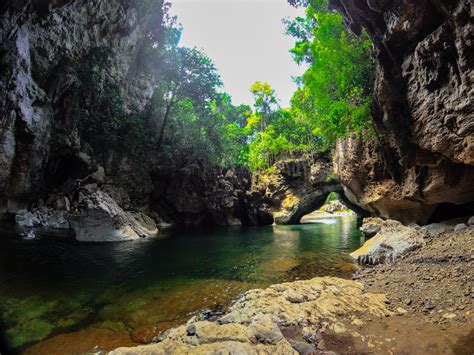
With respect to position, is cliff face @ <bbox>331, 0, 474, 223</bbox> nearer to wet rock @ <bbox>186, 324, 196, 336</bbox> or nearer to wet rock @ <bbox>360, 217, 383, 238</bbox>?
wet rock @ <bbox>360, 217, 383, 238</bbox>

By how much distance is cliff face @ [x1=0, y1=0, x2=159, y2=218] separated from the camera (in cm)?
1362

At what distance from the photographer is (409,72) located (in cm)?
902

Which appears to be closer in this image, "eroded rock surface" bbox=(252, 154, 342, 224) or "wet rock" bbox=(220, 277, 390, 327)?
"wet rock" bbox=(220, 277, 390, 327)

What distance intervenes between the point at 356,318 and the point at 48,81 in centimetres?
2262

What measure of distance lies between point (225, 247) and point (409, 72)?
41.3ft

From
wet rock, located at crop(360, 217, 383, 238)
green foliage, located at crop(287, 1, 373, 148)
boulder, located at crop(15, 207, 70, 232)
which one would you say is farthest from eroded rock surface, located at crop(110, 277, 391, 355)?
boulder, located at crop(15, 207, 70, 232)

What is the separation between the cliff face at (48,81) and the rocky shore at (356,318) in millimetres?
13190

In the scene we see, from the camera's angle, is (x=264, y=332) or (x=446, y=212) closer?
(x=264, y=332)

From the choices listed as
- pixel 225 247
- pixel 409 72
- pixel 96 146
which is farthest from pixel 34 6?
pixel 409 72

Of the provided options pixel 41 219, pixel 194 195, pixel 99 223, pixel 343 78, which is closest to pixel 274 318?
pixel 343 78

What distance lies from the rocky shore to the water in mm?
1317

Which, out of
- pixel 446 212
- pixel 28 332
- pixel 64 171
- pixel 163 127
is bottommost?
pixel 28 332

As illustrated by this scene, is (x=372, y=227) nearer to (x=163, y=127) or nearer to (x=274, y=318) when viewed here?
(x=274, y=318)

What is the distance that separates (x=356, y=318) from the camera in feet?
17.8
